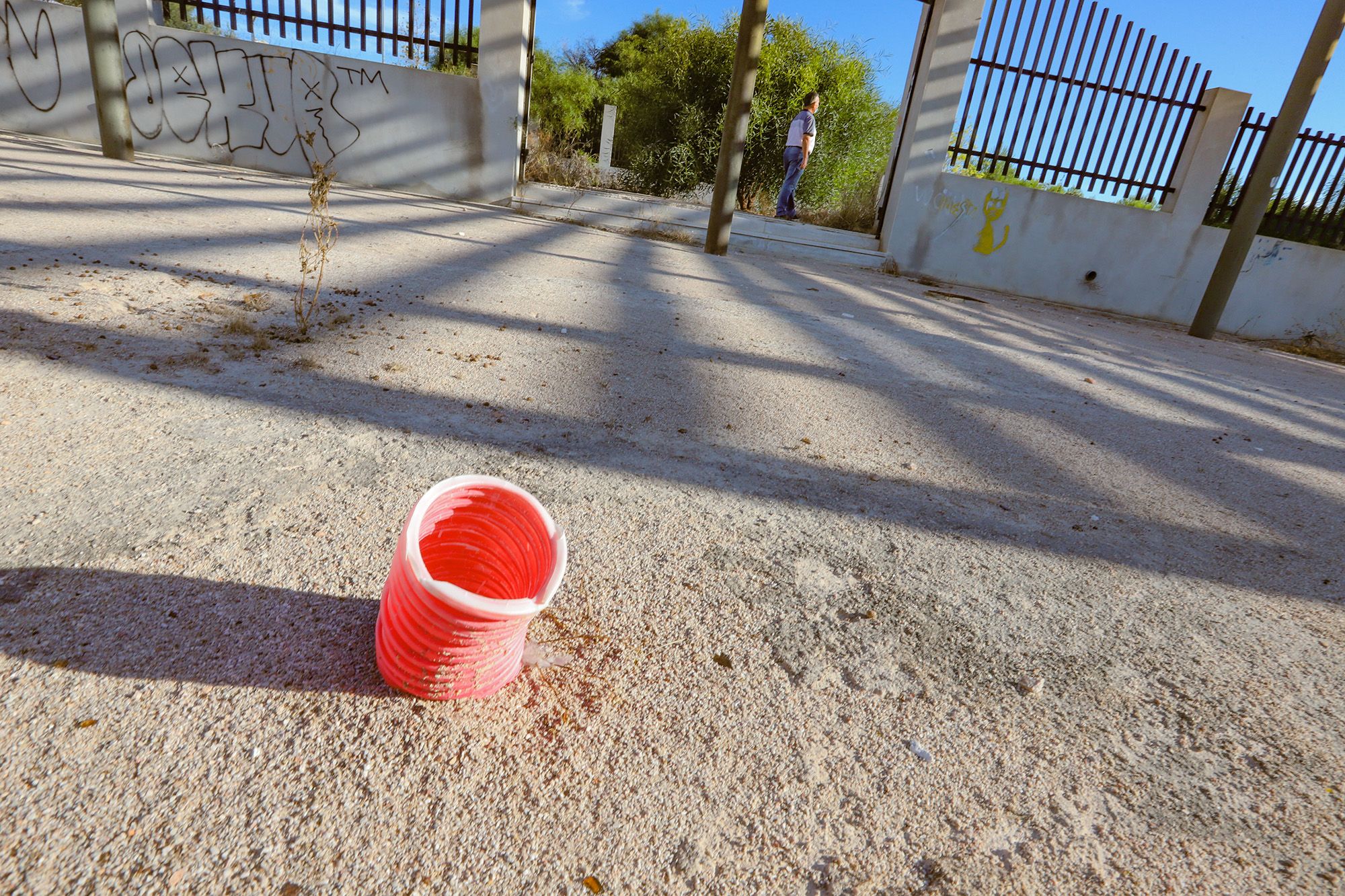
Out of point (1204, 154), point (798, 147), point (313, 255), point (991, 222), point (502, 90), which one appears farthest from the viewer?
point (798, 147)

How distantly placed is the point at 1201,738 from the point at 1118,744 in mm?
195

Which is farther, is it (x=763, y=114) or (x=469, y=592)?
(x=763, y=114)

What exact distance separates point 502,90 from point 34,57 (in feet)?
20.1

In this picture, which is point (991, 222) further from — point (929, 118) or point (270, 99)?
point (270, 99)

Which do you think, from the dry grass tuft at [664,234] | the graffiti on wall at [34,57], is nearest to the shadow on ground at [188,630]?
the dry grass tuft at [664,234]

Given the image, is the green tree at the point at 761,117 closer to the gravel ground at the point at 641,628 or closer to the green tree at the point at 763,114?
the green tree at the point at 763,114

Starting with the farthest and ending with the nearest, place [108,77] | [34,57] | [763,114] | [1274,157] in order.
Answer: [763,114] < [34,57] < [1274,157] < [108,77]

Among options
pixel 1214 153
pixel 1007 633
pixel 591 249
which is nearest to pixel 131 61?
pixel 591 249

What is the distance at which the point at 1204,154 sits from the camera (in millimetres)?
9094

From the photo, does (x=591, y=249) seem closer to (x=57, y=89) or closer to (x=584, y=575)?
(x=584, y=575)

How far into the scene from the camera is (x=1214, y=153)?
9055 mm

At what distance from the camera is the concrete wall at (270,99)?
28.5 ft

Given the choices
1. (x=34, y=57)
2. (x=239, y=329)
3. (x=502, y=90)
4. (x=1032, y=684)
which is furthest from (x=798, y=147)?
(x=34, y=57)

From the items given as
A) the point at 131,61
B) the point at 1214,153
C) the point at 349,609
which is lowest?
the point at 349,609
